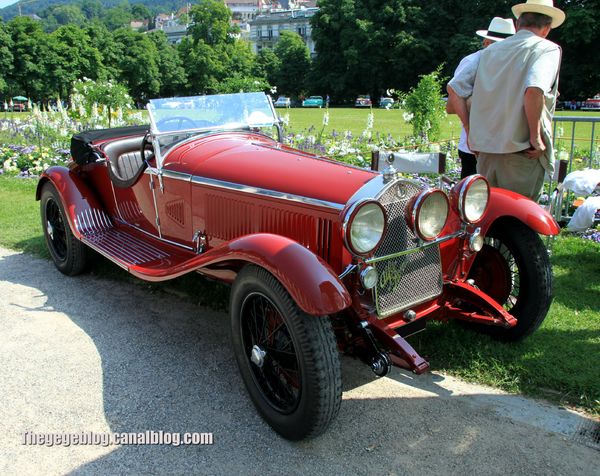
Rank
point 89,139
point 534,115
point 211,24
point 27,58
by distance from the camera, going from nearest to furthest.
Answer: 1. point 534,115
2. point 89,139
3. point 27,58
4. point 211,24

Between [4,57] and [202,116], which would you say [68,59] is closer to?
[4,57]

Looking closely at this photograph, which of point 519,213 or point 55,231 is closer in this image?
point 519,213

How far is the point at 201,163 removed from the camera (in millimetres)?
3742

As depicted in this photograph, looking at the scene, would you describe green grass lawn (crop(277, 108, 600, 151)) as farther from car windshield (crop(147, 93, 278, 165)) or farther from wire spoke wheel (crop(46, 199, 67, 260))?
wire spoke wheel (crop(46, 199, 67, 260))

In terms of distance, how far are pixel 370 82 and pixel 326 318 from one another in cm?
5467

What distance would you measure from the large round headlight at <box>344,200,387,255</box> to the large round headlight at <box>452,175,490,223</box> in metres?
0.67

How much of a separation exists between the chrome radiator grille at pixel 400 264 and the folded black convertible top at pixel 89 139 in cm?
312

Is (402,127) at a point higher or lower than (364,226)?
lower


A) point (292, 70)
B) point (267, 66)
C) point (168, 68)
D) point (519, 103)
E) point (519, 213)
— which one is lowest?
point (519, 213)

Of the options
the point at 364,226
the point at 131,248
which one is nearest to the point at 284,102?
the point at 131,248

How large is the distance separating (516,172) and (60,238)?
425 centimetres

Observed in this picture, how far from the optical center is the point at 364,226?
2678 millimetres

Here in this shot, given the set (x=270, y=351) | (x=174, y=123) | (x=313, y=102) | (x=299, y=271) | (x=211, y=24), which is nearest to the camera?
(x=299, y=271)

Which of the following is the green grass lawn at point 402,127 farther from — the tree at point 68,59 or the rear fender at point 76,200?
the tree at point 68,59
